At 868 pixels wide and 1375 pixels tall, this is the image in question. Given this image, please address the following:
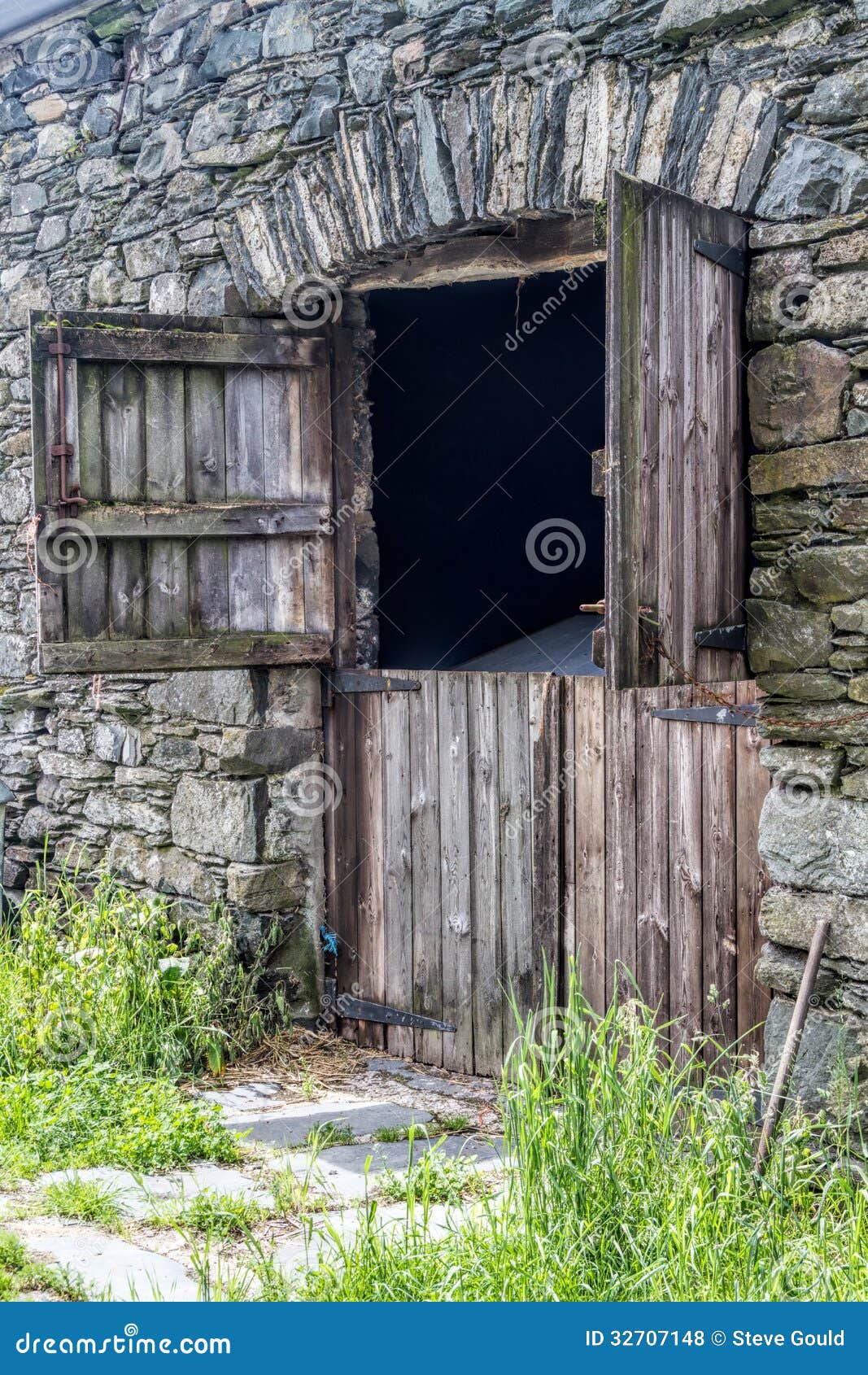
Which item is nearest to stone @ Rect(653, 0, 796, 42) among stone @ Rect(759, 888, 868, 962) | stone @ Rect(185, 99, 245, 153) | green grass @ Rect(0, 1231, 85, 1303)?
stone @ Rect(185, 99, 245, 153)

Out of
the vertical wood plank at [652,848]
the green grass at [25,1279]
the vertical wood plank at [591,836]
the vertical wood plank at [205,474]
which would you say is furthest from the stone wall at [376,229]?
the green grass at [25,1279]

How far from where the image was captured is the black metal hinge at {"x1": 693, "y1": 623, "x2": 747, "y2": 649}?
3.66 metres

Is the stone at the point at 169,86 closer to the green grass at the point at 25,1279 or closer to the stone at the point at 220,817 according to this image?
the stone at the point at 220,817

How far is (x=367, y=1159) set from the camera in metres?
3.81

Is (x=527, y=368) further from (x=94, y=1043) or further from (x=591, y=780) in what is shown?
(x=94, y=1043)

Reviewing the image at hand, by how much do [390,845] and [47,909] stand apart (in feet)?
4.87

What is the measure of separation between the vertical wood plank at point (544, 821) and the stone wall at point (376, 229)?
3.16 ft

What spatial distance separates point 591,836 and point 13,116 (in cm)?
430

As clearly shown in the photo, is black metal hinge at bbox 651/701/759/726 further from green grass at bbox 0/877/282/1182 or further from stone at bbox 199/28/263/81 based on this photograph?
stone at bbox 199/28/263/81

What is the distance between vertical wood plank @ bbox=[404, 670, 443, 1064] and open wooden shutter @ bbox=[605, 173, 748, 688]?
1515 millimetres

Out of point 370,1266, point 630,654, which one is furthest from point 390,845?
point 370,1266

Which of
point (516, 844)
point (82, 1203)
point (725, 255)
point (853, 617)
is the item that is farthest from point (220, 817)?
point (725, 255)

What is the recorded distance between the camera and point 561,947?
15.3 feet

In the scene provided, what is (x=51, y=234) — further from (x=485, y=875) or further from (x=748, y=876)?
(x=748, y=876)
